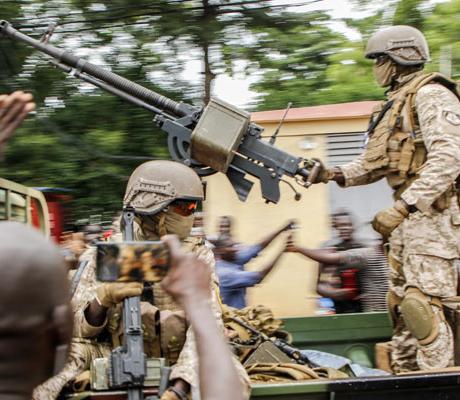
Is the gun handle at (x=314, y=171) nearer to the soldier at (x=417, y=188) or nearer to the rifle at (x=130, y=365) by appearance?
the soldier at (x=417, y=188)

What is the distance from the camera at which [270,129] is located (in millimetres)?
7148

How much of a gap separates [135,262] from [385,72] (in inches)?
133

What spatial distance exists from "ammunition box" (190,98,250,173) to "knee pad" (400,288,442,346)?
1181 millimetres

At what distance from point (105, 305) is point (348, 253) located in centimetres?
297

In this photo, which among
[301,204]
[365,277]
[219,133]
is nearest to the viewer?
[219,133]

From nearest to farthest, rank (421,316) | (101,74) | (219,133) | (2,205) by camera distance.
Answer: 1. (2,205)
2. (421,316)
3. (219,133)
4. (101,74)

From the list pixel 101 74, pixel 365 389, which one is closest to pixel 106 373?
pixel 365 389

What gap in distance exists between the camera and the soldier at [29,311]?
4.88ft

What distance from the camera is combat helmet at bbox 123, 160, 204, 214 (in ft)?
12.6

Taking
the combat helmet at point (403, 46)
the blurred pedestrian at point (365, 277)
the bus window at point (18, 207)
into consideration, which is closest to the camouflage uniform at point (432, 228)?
the combat helmet at point (403, 46)

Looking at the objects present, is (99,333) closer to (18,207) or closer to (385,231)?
(18,207)

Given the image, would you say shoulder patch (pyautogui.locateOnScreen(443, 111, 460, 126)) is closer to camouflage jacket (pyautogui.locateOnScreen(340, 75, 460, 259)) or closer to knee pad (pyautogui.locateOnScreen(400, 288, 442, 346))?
camouflage jacket (pyautogui.locateOnScreen(340, 75, 460, 259))

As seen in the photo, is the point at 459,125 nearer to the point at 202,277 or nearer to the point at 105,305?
the point at 105,305

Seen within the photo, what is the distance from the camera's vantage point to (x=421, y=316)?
14.3 ft
